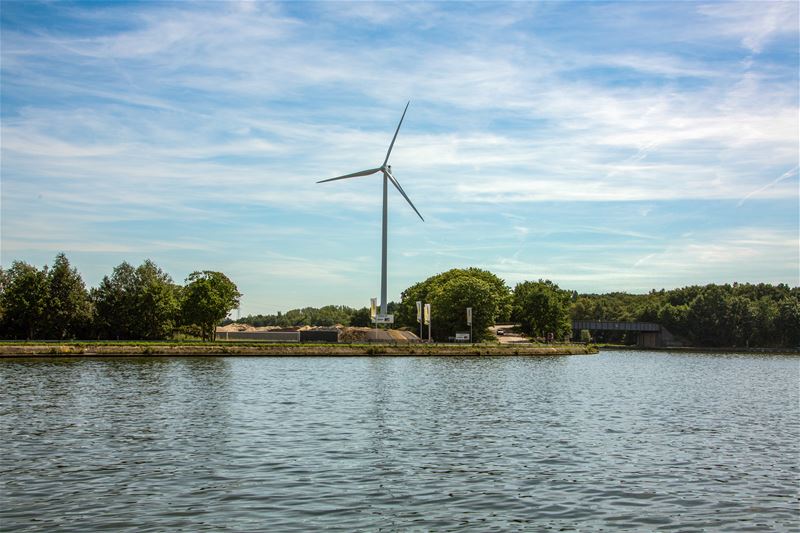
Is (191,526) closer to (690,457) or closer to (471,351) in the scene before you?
(690,457)

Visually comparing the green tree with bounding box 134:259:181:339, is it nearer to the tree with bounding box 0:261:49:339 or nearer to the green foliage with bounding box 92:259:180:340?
the green foliage with bounding box 92:259:180:340

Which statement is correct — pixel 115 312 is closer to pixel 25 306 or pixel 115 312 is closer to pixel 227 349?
pixel 25 306

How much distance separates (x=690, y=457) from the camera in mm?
30438

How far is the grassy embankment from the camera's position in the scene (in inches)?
3723

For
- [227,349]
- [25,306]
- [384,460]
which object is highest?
[25,306]

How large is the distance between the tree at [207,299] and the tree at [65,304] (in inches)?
683

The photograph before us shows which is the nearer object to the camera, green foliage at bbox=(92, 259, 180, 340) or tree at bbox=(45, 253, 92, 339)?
tree at bbox=(45, 253, 92, 339)

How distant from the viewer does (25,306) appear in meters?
124

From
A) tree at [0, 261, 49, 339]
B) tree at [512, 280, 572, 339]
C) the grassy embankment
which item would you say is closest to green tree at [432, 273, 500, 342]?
tree at [512, 280, 572, 339]

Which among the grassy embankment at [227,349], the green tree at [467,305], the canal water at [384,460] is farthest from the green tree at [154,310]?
the canal water at [384,460]

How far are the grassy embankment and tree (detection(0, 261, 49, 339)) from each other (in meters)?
24.3

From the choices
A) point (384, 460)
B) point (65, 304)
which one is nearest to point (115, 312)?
point (65, 304)

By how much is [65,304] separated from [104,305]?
41.5 feet

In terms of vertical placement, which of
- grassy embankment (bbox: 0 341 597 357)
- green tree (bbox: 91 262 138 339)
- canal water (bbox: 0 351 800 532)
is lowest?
canal water (bbox: 0 351 800 532)
